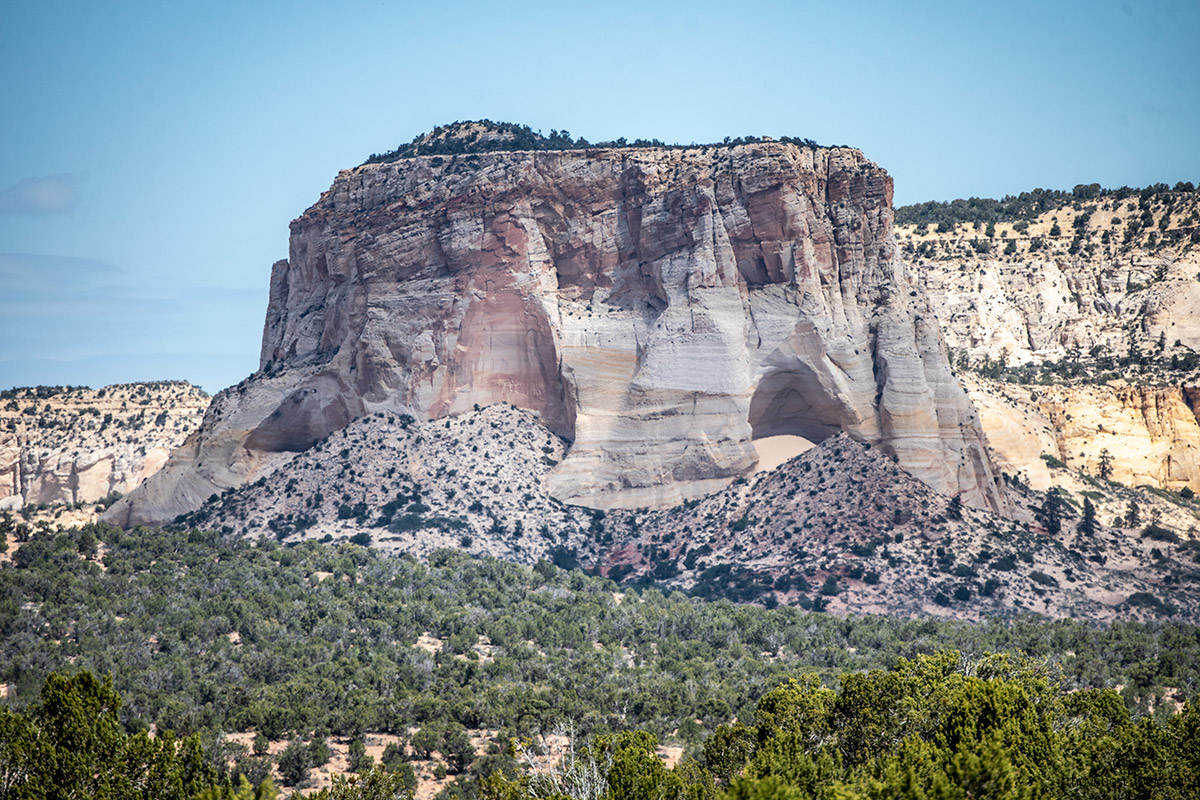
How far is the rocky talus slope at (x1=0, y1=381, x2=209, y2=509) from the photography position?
9769cm

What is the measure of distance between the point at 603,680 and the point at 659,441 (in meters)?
30.3

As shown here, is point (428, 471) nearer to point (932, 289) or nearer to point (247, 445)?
point (247, 445)

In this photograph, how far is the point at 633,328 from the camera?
3059 inches

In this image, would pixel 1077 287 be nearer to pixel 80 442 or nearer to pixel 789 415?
pixel 789 415

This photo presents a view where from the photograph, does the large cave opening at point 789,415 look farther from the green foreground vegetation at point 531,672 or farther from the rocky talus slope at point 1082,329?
the green foreground vegetation at point 531,672

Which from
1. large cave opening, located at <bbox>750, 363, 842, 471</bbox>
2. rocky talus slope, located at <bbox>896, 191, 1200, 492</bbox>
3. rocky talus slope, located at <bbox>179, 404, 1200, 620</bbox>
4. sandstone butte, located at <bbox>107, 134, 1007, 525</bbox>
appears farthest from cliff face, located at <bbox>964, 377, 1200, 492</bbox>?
large cave opening, located at <bbox>750, 363, 842, 471</bbox>

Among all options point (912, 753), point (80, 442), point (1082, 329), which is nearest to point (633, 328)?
point (1082, 329)

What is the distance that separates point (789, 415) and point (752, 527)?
928 centimetres

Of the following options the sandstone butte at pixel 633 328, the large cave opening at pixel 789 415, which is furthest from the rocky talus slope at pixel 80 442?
the large cave opening at pixel 789 415

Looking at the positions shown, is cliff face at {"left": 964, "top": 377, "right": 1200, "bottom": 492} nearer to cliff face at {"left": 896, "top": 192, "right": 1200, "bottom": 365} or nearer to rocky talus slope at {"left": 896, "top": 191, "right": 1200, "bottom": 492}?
rocky talus slope at {"left": 896, "top": 191, "right": 1200, "bottom": 492}

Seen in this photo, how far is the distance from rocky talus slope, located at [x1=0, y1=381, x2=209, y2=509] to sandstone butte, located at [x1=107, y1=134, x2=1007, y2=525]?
19982mm

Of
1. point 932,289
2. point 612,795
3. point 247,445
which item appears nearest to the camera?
point 612,795

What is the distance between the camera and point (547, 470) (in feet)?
254

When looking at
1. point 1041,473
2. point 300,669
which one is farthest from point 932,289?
point 300,669
